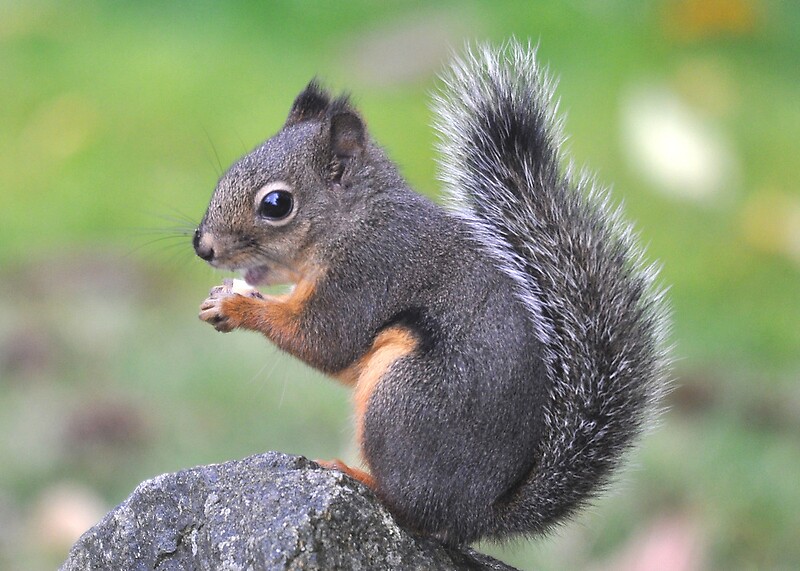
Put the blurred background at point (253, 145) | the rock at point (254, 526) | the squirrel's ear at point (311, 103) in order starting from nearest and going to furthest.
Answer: the rock at point (254, 526) → the squirrel's ear at point (311, 103) → the blurred background at point (253, 145)

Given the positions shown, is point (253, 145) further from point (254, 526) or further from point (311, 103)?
point (254, 526)

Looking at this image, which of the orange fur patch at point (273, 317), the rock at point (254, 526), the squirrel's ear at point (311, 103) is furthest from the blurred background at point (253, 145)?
the rock at point (254, 526)

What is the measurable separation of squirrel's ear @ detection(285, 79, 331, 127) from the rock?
0.76 metres

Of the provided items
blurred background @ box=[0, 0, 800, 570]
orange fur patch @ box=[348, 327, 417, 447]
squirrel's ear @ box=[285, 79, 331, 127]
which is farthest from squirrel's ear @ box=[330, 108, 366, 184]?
blurred background @ box=[0, 0, 800, 570]

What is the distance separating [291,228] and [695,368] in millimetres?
2722

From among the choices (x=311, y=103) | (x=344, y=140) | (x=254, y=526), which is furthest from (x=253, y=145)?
(x=254, y=526)

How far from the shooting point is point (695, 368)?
4.53 m

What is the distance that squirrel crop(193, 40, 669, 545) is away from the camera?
1.97 m

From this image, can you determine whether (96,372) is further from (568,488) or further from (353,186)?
(568,488)

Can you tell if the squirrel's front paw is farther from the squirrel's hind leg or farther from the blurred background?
the blurred background

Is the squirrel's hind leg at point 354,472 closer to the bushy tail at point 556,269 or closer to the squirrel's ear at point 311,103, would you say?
the bushy tail at point 556,269

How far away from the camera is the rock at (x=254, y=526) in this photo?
1.76 meters

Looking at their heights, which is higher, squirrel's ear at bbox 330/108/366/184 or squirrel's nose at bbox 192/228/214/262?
squirrel's ear at bbox 330/108/366/184

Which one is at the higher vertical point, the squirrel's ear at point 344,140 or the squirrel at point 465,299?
the squirrel's ear at point 344,140
